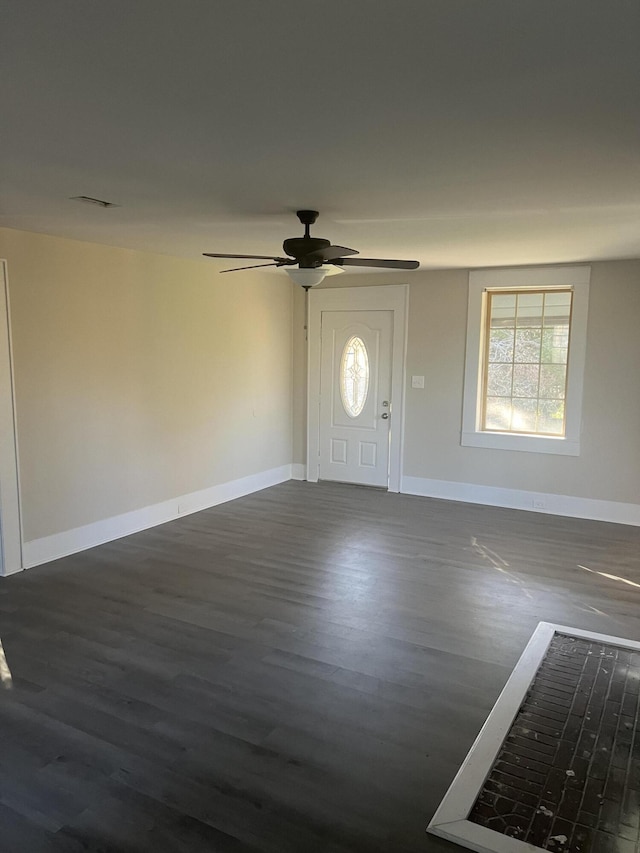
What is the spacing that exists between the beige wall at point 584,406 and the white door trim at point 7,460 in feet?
12.0

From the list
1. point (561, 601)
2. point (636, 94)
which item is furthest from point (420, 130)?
point (561, 601)

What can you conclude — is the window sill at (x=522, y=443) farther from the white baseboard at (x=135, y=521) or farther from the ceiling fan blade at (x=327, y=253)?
the ceiling fan blade at (x=327, y=253)

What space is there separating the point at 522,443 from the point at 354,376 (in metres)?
1.97

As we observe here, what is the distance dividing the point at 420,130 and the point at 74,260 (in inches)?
127

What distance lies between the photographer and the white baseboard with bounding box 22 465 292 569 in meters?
4.45

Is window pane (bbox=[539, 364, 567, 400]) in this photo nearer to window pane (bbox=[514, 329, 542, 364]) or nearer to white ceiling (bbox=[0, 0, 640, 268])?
window pane (bbox=[514, 329, 542, 364])

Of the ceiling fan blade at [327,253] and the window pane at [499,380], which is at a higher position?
the ceiling fan blade at [327,253]

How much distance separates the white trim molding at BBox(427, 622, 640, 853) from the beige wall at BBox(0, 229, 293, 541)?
11.0 feet

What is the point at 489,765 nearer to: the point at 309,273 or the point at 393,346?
the point at 309,273

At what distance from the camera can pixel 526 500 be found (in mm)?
6004

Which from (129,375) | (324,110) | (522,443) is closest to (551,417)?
(522,443)

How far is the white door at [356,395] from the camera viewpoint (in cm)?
664

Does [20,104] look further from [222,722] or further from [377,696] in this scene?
[377,696]

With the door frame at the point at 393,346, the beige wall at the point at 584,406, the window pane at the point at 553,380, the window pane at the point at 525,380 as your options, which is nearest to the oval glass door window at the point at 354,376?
the door frame at the point at 393,346
